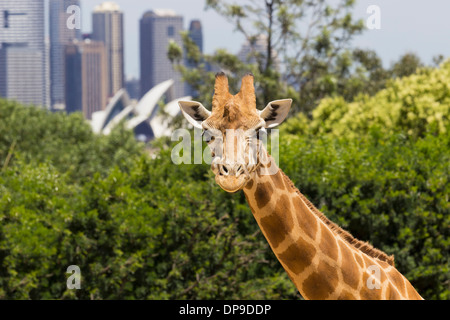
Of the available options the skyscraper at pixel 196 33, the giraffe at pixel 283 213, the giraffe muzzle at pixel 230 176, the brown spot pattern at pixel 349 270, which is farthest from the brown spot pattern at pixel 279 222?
the skyscraper at pixel 196 33

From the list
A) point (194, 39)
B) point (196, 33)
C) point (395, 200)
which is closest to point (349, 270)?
point (395, 200)

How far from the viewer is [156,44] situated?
77.6m

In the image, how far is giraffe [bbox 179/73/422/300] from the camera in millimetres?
4691

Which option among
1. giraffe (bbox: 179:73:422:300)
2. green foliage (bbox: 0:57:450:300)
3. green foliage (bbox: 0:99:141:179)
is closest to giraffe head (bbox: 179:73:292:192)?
giraffe (bbox: 179:73:422:300)

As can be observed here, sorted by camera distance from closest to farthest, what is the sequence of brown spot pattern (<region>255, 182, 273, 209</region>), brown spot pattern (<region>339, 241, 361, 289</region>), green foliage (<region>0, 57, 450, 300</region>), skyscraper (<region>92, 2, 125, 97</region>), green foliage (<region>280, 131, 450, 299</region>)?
brown spot pattern (<region>255, 182, 273, 209</region>)
brown spot pattern (<region>339, 241, 361, 289</region>)
green foliage (<region>0, 57, 450, 300</region>)
green foliage (<region>280, 131, 450, 299</region>)
skyscraper (<region>92, 2, 125, 97</region>)

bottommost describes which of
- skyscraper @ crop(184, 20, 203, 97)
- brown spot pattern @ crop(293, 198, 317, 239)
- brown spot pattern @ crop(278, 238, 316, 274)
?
brown spot pattern @ crop(278, 238, 316, 274)

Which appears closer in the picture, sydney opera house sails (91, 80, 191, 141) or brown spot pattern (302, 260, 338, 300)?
brown spot pattern (302, 260, 338, 300)

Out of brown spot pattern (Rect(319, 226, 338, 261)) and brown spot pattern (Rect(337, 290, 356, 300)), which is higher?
brown spot pattern (Rect(319, 226, 338, 261))

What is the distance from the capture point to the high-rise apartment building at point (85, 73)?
103 meters

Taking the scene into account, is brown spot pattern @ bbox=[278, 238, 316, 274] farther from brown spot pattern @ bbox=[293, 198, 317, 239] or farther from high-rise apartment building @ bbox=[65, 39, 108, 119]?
high-rise apartment building @ bbox=[65, 39, 108, 119]

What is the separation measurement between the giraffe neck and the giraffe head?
0.29 meters

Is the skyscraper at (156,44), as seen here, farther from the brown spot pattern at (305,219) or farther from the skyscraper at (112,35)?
the brown spot pattern at (305,219)
